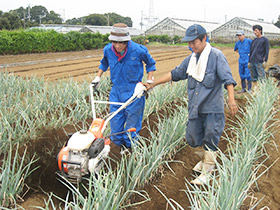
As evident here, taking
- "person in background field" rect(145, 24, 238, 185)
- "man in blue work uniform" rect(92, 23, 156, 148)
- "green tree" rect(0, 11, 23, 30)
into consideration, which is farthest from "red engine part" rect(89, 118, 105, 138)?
"green tree" rect(0, 11, 23, 30)

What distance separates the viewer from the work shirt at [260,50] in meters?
5.94

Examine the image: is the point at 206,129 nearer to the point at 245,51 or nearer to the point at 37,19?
the point at 245,51

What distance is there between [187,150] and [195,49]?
49.2 inches

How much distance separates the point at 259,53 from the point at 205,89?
4159 millimetres

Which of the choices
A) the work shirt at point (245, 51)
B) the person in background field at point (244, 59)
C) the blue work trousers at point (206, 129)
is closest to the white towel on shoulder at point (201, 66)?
the blue work trousers at point (206, 129)

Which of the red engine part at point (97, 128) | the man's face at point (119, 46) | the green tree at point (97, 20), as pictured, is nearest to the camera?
the red engine part at point (97, 128)

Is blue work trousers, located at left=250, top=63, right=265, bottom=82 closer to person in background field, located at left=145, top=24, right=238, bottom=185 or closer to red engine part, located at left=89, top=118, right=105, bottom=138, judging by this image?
person in background field, located at left=145, top=24, right=238, bottom=185

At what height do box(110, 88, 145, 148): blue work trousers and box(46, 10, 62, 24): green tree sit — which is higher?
box(46, 10, 62, 24): green tree

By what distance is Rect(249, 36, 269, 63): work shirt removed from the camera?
5938 mm

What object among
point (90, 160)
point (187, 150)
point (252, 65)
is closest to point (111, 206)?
point (90, 160)

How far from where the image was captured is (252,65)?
20.1 feet

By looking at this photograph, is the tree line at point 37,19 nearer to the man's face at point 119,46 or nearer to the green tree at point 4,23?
the green tree at point 4,23

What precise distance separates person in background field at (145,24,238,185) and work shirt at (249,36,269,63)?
3954 mm

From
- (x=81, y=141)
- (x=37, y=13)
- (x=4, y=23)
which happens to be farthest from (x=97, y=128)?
(x=37, y=13)
